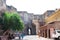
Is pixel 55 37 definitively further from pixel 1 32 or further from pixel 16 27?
pixel 1 32

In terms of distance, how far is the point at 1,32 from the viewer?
1240 inches

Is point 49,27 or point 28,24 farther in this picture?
point 28,24

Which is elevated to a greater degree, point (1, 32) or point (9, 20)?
point (9, 20)

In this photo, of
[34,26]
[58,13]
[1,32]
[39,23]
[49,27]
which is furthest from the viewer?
[34,26]

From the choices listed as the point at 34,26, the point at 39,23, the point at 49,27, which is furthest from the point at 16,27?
the point at 34,26

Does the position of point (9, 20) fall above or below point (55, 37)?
above

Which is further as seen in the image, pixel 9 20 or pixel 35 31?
pixel 35 31

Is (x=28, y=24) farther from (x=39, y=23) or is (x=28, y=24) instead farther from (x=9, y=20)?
(x=9, y=20)

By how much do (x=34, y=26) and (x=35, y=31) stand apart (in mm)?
1878

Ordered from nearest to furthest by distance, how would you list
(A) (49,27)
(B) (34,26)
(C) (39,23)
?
(A) (49,27) → (C) (39,23) → (B) (34,26)

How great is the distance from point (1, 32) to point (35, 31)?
1450 inches

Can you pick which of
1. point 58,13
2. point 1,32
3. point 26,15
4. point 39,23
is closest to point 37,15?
point 26,15

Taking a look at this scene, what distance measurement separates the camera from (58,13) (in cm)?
4012

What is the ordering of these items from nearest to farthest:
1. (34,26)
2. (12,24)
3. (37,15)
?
1. (12,24)
2. (34,26)
3. (37,15)
